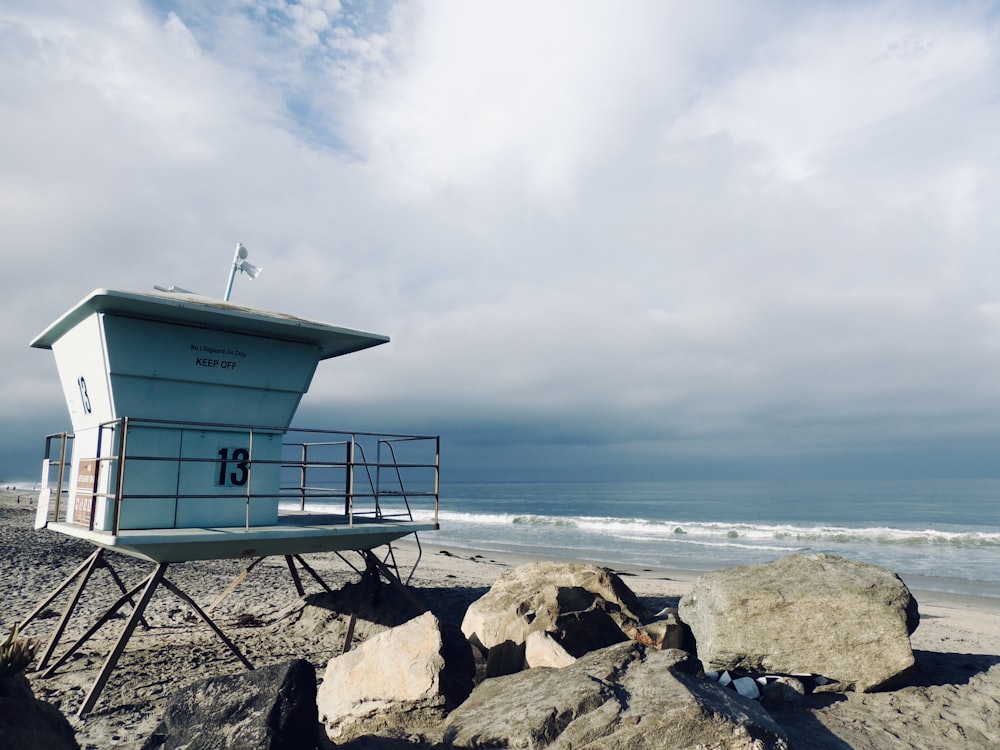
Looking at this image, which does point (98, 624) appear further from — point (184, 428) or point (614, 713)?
point (614, 713)

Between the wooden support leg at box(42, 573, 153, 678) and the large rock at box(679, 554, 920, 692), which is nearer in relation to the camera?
the large rock at box(679, 554, 920, 692)

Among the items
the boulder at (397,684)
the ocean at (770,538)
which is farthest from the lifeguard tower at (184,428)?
the ocean at (770,538)

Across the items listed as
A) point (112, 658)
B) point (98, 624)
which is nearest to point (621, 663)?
point (112, 658)

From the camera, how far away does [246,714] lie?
5.30 meters

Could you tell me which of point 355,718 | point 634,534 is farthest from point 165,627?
point 634,534

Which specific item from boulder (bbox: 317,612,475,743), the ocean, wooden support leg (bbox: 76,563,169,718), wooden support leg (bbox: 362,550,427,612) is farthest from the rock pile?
the ocean

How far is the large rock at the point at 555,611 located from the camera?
8039 millimetres

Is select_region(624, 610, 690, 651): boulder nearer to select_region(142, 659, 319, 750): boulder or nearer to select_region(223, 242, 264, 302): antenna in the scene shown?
select_region(142, 659, 319, 750): boulder

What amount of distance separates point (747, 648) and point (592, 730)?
359 cm

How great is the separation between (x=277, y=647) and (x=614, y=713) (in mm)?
6543

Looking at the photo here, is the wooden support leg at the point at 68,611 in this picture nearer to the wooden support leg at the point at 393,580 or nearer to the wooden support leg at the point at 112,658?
the wooden support leg at the point at 112,658

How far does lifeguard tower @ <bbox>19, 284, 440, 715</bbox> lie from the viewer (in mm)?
8688

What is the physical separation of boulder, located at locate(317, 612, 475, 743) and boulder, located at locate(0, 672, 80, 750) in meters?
2.65

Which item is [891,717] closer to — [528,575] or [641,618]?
[641,618]
